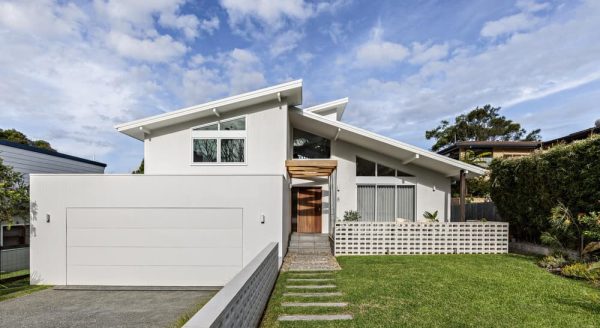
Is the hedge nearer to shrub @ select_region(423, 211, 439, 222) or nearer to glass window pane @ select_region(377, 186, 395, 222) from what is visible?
shrub @ select_region(423, 211, 439, 222)

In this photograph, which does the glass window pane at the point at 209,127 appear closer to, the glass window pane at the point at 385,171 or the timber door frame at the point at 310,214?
the timber door frame at the point at 310,214

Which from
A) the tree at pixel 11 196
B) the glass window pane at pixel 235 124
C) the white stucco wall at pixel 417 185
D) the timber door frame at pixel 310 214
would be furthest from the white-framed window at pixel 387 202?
the tree at pixel 11 196

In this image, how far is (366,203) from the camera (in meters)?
12.8

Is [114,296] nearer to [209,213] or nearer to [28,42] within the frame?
[209,213]

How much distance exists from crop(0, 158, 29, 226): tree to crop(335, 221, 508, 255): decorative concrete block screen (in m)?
11.1

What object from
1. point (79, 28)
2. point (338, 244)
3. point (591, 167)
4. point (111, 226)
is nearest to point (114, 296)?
point (111, 226)

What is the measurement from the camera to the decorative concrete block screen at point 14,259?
10129 millimetres

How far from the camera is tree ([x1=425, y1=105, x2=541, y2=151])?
124 ft

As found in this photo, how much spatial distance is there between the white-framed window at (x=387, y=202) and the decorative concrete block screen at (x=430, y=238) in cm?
243

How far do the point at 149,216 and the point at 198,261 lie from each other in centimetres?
203

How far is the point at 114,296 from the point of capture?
767 centimetres

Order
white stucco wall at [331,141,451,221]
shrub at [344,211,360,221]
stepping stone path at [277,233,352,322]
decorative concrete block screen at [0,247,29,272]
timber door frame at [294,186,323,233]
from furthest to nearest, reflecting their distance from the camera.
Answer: timber door frame at [294,186,323,233]
white stucco wall at [331,141,451,221]
shrub at [344,211,360,221]
decorative concrete block screen at [0,247,29,272]
stepping stone path at [277,233,352,322]

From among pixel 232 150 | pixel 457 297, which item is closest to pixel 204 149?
pixel 232 150

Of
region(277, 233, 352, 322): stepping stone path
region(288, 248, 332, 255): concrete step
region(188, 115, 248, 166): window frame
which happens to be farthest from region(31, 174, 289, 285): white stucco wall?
region(188, 115, 248, 166): window frame
